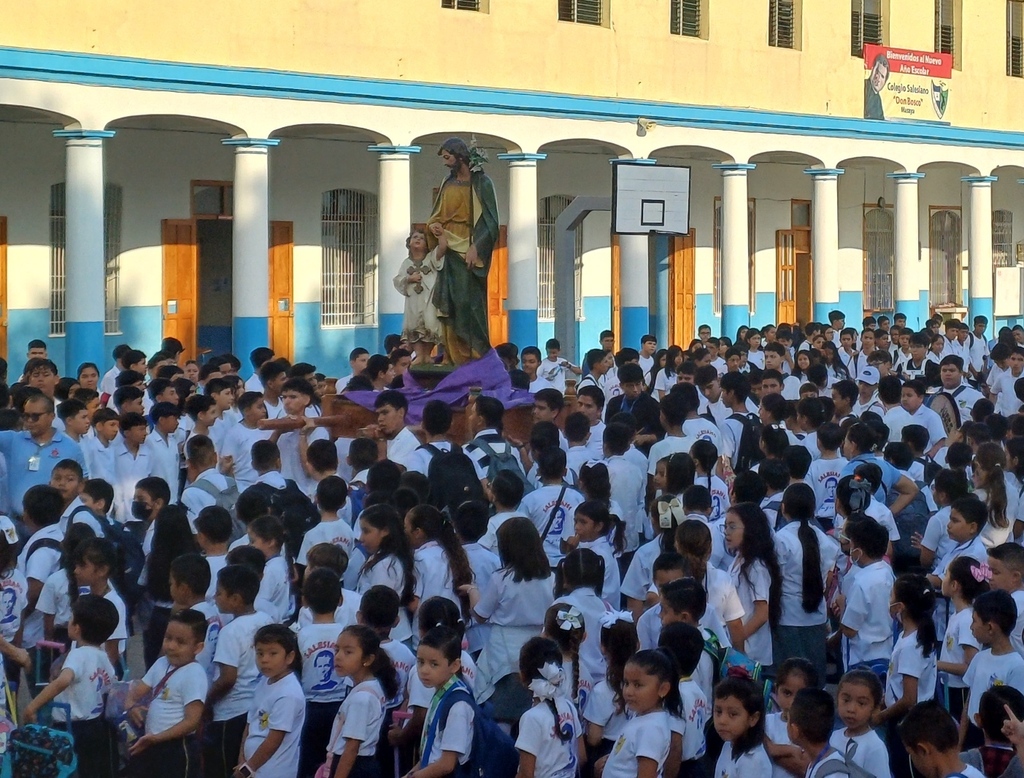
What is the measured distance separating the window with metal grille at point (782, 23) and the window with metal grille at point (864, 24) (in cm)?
137

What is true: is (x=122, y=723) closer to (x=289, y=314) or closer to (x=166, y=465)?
(x=166, y=465)

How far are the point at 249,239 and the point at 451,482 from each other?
10.5 m

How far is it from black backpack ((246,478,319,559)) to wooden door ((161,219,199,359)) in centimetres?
1209

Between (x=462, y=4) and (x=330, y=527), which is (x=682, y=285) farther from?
(x=330, y=527)

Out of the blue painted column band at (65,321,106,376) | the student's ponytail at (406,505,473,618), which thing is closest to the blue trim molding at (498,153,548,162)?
the blue painted column band at (65,321,106,376)

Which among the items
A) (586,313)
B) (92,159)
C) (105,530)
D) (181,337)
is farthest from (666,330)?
(105,530)

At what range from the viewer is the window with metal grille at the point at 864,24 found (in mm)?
25297

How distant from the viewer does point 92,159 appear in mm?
16859

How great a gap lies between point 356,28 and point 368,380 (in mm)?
8284

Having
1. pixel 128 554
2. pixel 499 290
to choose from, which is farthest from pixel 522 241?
pixel 128 554

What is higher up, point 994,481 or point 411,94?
point 411,94

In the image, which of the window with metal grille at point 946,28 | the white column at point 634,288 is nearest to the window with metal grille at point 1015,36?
the window with metal grille at point 946,28

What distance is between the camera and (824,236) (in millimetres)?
24594

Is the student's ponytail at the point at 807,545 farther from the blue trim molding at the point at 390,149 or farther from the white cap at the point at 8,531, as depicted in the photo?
the blue trim molding at the point at 390,149
